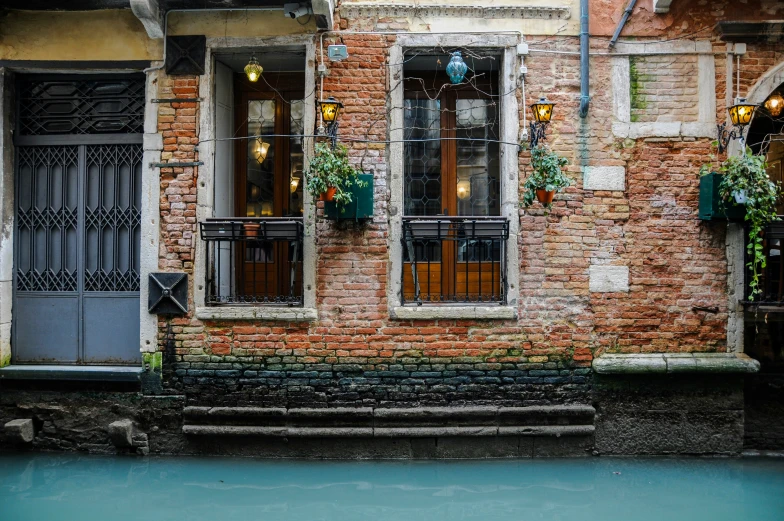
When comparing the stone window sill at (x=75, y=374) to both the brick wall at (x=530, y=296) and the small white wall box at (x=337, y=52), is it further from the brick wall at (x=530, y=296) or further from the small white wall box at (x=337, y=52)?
the small white wall box at (x=337, y=52)

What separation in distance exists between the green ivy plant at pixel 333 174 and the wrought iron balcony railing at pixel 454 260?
69 centimetres

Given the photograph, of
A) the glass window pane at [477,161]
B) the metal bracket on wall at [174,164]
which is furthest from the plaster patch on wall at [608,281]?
the metal bracket on wall at [174,164]

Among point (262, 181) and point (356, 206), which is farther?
point (262, 181)

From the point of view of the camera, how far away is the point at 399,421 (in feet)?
18.2

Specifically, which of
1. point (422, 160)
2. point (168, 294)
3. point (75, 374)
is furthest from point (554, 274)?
point (75, 374)

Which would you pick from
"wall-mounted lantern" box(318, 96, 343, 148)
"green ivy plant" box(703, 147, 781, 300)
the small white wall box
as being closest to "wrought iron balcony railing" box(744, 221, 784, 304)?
"green ivy plant" box(703, 147, 781, 300)

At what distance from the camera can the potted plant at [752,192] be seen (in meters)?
5.22

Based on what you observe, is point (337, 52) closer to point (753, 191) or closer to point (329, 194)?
point (329, 194)

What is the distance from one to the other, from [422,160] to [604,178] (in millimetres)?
1923

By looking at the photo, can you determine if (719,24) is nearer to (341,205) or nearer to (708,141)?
(708,141)

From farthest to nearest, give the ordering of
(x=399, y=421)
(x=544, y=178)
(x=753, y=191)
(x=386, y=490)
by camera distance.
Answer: (x=399, y=421) → (x=544, y=178) → (x=753, y=191) → (x=386, y=490)

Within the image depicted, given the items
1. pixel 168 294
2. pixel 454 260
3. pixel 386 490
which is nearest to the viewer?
pixel 386 490

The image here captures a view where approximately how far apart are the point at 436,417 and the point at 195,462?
7.96 ft

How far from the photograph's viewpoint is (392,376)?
18.6 ft
